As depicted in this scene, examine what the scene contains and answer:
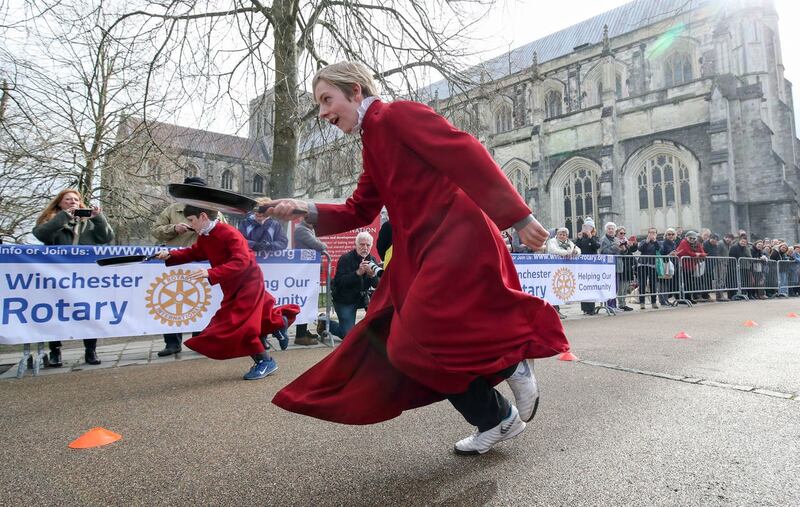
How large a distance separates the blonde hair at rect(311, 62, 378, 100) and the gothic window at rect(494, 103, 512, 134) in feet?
115

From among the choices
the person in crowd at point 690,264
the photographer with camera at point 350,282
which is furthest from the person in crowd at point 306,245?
the person in crowd at point 690,264

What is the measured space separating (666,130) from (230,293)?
92.4 ft

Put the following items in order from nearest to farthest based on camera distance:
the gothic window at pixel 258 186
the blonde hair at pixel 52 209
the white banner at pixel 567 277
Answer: the blonde hair at pixel 52 209 → the white banner at pixel 567 277 → the gothic window at pixel 258 186

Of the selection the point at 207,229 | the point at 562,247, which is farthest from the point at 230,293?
the point at 562,247

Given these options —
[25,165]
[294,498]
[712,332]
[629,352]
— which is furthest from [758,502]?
[25,165]

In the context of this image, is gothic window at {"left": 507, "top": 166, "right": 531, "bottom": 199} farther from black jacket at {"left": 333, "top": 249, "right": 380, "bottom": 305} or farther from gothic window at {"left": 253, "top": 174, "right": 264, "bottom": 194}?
gothic window at {"left": 253, "top": 174, "right": 264, "bottom": 194}

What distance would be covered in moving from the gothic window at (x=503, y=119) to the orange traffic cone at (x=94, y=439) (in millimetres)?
35293

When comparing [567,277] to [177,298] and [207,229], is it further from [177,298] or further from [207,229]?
[207,229]

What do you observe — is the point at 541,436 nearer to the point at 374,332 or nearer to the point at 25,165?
the point at 374,332

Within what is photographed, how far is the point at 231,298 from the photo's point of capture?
4387mm

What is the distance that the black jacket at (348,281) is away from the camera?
6578 mm

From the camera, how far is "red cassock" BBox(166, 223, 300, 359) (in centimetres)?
410

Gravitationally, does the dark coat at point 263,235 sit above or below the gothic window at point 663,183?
below

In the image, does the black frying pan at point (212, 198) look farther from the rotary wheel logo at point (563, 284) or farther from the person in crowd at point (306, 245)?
the rotary wheel logo at point (563, 284)
